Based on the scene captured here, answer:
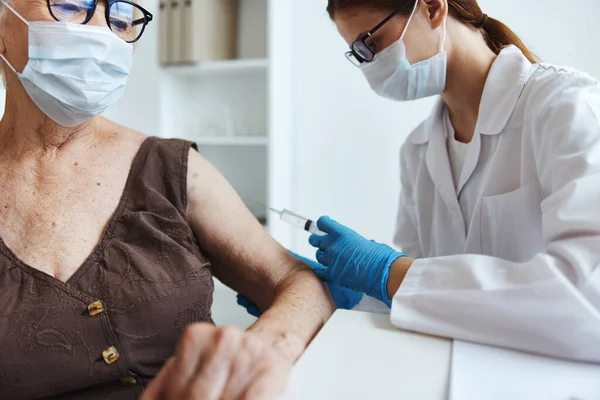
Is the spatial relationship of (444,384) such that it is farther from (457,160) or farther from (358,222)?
(358,222)

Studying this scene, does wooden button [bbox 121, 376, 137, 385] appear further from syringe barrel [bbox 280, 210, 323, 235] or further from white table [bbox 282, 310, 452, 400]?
syringe barrel [bbox 280, 210, 323, 235]

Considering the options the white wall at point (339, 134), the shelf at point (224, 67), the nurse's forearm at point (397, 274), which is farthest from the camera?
the shelf at point (224, 67)

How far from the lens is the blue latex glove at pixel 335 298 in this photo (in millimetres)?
1179

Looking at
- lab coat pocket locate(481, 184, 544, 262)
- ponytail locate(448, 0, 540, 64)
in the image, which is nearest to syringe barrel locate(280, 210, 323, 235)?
lab coat pocket locate(481, 184, 544, 262)

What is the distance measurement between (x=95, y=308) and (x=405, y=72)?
951mm

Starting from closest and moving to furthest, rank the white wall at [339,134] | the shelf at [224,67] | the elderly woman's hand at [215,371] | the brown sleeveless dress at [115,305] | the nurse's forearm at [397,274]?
the elderly woman's hand at [215,371] → the brown sleeveless dress at [115,305] → the nurse's forearm at [397,274] → the white wall at [339,134] → the shelf at [224,67]

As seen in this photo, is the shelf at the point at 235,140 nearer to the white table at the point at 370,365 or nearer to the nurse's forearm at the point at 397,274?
the nurse's forearm at the point at 397,274

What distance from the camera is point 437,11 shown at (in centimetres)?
118

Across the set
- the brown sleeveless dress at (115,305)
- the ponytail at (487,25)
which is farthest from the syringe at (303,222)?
the ponytail at (487,25)

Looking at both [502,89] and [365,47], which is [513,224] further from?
[365,47]

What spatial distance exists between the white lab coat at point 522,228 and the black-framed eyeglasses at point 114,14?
840 mm

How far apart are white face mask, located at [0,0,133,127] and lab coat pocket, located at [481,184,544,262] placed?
3.10 ft

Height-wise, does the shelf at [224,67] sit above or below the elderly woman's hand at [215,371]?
above

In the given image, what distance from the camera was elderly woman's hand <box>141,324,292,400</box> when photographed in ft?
1.78
